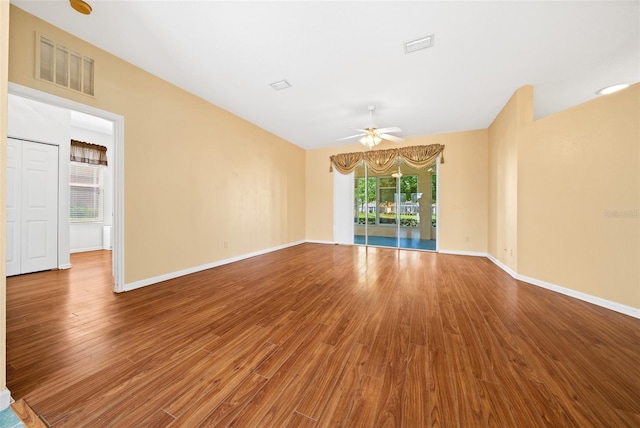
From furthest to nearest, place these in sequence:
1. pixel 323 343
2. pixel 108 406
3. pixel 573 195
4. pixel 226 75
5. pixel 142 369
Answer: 1. pixel 226 75
2. pixel 573 195
3. pixel 323 343
4. pixel 142 369
5. pixel 108 406

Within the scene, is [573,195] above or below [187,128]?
below

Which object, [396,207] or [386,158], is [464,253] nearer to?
[396,207]

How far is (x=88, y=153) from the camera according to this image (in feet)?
18.5

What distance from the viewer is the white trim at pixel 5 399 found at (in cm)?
125

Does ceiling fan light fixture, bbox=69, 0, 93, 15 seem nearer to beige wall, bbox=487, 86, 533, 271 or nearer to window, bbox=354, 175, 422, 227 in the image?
beige wall, bbox=487, 86, 533, 271

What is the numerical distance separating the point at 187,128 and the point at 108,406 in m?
3.69

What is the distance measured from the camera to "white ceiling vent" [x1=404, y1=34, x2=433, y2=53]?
2.54m

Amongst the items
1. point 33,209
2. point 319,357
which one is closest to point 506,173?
point 319,357

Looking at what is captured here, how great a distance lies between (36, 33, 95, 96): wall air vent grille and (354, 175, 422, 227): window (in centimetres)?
577

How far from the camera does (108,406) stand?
1258 mm

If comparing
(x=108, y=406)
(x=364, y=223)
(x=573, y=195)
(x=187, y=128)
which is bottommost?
(x=108, y=406)

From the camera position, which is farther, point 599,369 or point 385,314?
point 385,314

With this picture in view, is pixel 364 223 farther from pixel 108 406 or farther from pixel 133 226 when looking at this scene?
pixel 108 406

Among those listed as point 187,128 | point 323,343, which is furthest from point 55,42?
point 323,343
